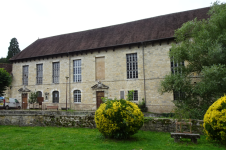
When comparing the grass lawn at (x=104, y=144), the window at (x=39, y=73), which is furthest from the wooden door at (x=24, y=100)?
the grass lawn at (x=104, y=144)

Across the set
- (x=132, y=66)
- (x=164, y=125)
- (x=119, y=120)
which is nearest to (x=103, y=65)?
(x=132, y=66)

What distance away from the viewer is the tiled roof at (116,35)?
19939 millimetres

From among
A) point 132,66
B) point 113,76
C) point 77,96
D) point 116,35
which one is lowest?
point 77,96

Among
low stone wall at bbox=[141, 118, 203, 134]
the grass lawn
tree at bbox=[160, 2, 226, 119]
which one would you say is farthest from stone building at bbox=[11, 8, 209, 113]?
the grass lawn

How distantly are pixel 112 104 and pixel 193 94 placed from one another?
7.55 metres

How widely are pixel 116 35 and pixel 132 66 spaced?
14.9 ft

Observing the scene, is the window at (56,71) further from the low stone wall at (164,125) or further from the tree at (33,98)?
the low stone wall at (164,125)

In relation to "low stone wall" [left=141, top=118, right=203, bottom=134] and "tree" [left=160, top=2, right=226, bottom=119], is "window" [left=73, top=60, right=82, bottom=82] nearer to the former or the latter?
"tree" [left=160, top=2, right=226, bottom=119]

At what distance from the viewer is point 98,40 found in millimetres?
22781

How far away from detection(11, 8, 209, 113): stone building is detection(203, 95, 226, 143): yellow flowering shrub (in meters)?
11.1

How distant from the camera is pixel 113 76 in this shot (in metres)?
20.9

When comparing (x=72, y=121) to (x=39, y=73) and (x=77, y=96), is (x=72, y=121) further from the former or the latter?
(x=39, y=73)

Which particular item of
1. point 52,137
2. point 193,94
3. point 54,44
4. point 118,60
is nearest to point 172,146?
point 52,137

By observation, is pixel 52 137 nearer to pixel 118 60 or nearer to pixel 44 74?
pixel 118 60
